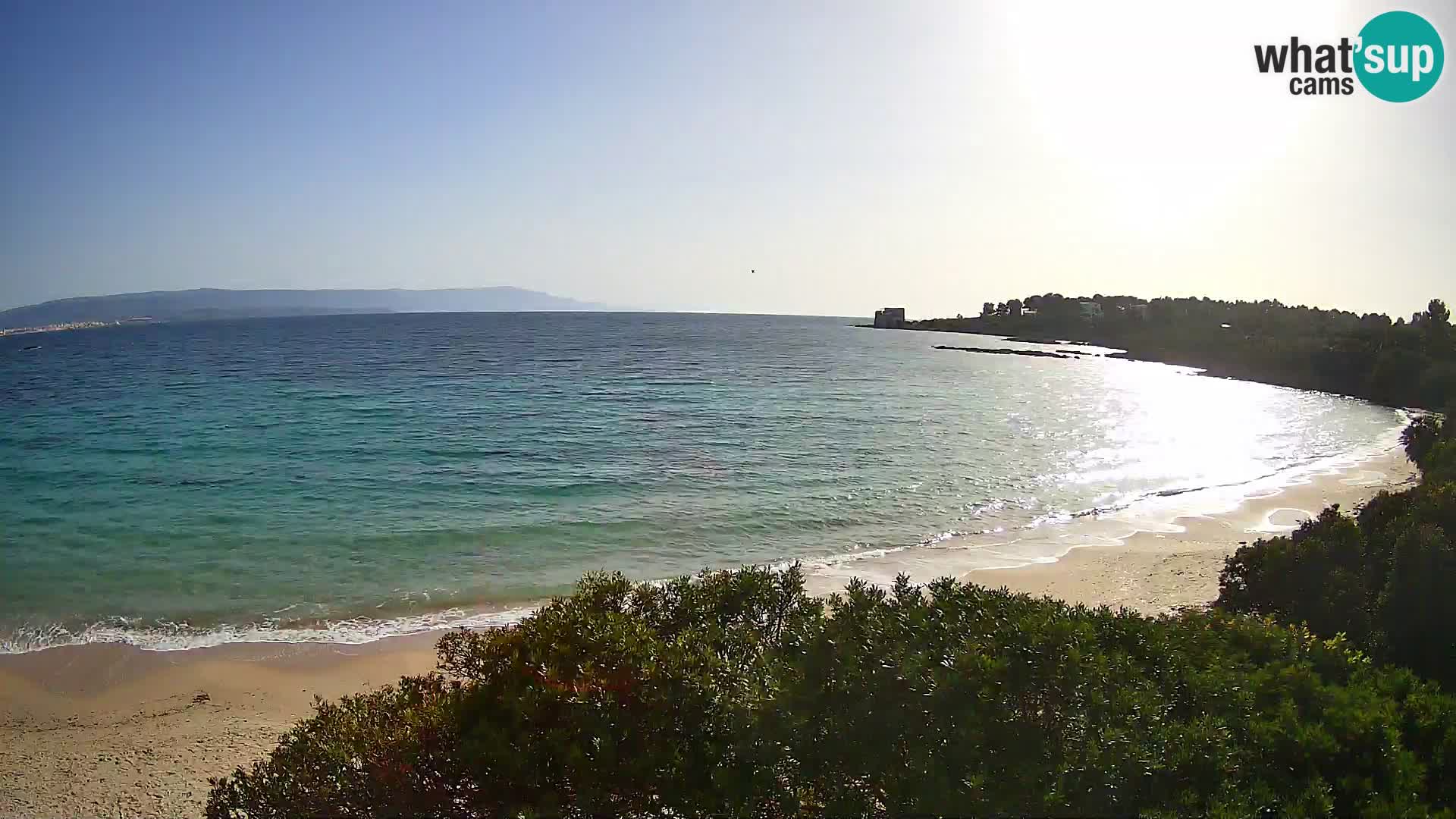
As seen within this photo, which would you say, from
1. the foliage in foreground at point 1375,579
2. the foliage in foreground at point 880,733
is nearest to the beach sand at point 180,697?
the foliage in foreground at point 1375,579

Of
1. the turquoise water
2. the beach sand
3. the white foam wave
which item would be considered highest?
the turquoise water

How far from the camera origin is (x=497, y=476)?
Result: 2142 centimetres

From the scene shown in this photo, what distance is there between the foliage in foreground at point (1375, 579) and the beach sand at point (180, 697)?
8.88 feet

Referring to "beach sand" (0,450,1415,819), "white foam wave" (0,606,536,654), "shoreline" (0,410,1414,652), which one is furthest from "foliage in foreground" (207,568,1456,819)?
"white foam wave" (0,606,536,654)

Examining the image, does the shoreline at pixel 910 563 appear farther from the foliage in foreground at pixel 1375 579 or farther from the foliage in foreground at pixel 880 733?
the foliage in foreground at pixel 1375 579

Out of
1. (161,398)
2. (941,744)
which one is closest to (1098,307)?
(161,398)

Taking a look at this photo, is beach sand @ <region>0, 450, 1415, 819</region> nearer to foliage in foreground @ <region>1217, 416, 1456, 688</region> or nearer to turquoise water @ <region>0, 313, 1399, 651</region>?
turquoise water @ <region>0, 313, 1399, 651</region>

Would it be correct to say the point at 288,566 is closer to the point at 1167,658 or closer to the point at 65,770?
the point at 65,770

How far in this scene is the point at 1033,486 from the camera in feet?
71.7

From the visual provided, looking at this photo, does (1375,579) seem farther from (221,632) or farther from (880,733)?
(221,632)

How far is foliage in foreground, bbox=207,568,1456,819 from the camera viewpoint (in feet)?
13.6

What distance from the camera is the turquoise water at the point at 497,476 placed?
1321 cm

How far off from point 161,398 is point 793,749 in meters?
46.3

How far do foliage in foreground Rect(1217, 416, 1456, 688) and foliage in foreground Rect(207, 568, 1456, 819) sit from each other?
228 centimetres
